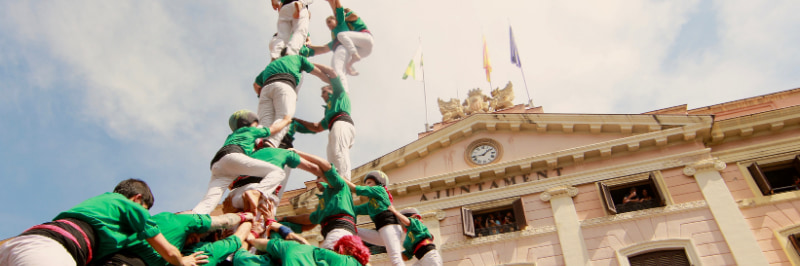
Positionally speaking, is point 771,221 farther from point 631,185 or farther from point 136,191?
point 136,191

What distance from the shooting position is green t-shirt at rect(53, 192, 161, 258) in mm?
4004

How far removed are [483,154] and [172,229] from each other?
1576 cm

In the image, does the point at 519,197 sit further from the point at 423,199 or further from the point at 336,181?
the point at 336,181

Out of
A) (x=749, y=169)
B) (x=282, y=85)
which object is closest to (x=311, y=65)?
(x=282, y=85)

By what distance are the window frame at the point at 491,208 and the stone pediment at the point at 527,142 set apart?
3.65 feet

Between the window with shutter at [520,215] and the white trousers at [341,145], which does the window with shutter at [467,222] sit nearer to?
the window with shutter at [520,215]

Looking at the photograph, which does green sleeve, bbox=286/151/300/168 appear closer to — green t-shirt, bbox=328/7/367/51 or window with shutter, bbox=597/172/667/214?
green t-shirt, bbox=328/7/367/51

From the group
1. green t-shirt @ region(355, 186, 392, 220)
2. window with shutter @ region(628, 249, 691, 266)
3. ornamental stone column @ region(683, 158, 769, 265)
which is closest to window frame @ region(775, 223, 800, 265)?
ornamental stone column @ region(683, 158, 769, 265)

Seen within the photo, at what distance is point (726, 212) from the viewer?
15.2 m

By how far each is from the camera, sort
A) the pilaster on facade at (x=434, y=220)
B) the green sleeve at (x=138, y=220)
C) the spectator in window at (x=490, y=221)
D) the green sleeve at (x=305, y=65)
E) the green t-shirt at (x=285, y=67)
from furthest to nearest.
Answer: the pilaster on facade at (x=434, y=220) < the spectator in window at (x=490, y=221) < the green sleeve at (x=305, y=65) < the green t-shirt at (x=285, y=67) < the green sleeve at (x=138, y=220)

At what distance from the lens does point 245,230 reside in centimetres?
544

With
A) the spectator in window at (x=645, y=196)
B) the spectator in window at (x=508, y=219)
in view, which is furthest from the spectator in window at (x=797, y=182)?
the spectator in window at (x=508, y=219)

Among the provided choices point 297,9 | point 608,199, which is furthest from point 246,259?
point 608,199

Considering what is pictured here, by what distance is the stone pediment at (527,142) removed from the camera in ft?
57.9
